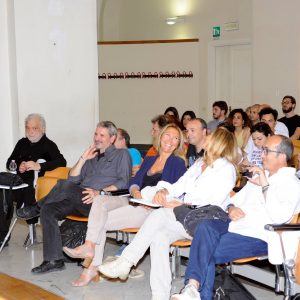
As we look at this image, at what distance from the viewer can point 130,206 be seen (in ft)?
18.6

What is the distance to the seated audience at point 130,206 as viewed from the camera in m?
5.51

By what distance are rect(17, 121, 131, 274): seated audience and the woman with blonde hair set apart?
891 mm

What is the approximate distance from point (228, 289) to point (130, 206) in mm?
1330

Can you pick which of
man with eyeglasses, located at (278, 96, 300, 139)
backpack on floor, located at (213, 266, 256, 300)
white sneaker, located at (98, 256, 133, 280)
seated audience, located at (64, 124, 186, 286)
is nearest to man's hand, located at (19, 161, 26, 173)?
seated audience, located at (64, 124, 186, 286)

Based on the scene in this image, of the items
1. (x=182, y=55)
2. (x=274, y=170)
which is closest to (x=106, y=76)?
(x=182, y=55)

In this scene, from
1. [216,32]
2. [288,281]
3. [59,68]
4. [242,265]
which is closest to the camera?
[288,281]

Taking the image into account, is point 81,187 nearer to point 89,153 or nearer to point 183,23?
point 89,153

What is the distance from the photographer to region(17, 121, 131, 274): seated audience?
5.92 m

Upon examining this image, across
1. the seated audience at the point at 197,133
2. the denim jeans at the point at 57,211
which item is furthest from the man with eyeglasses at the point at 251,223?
the denim jeans at the point at 57,211

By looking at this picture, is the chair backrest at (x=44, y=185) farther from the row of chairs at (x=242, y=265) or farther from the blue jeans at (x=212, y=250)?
the blue jeans at (x=212, y=250)

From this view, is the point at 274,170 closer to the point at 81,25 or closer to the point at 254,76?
the point at 81,25

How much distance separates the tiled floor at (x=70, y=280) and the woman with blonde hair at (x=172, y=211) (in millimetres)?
484

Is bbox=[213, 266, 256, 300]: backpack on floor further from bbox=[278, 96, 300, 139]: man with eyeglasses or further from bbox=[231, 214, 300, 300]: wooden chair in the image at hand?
bbox=[278, 96, 300, 139]: man with eyeglasses

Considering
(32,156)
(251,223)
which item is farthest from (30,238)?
(251,223)
